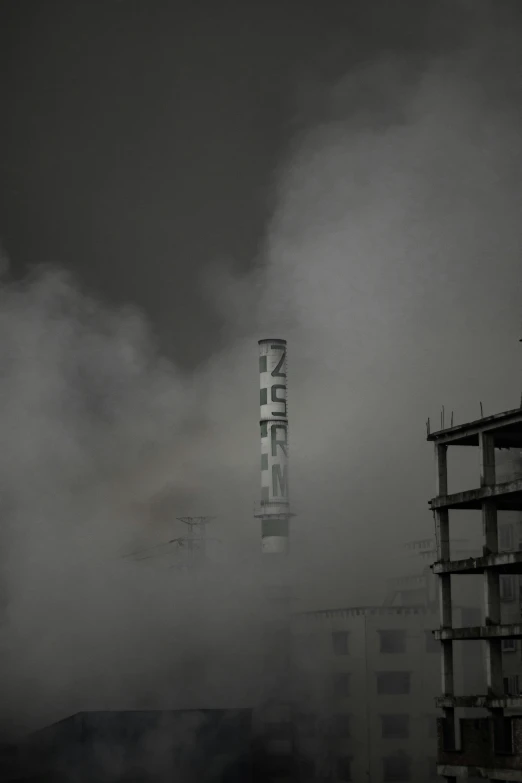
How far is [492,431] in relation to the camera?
216 feet

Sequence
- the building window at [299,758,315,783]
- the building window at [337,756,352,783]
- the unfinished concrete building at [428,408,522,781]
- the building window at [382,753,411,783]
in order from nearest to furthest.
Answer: the unfinished concrete building at [428,408,522,781] < the building window at [382,753,411,783] < the building window at [299,758,315,783] < the building window at [337,756,352,783]

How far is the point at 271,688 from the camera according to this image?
299ft

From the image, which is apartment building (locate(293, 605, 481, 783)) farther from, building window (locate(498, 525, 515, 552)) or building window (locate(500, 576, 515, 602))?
building window (locate(498, 525, 515, 552))

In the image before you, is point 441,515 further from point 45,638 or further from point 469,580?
point 45,638

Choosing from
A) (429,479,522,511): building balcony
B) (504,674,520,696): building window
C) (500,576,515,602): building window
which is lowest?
(504,674,520,696): building window

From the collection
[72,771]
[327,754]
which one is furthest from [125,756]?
[327,754]

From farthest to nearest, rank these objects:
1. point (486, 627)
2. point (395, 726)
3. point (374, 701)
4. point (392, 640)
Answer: point (392, 640) → point (374, 701) → point (395, 726) → point (486, 627)

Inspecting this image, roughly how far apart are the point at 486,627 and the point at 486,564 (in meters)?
3.25

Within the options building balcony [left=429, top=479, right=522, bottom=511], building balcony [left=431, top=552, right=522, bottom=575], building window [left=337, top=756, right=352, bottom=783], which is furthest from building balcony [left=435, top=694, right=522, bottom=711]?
building window [left=337, top=756, right=352, bottom=783]

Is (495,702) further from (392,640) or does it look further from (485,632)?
(392,640)

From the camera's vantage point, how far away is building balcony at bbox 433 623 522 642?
6209 cm

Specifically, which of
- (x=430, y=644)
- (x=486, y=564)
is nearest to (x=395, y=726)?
(x=430, y=644)

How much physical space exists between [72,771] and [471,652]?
93.7ft

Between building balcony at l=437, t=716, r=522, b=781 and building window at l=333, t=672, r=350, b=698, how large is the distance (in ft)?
83.6
